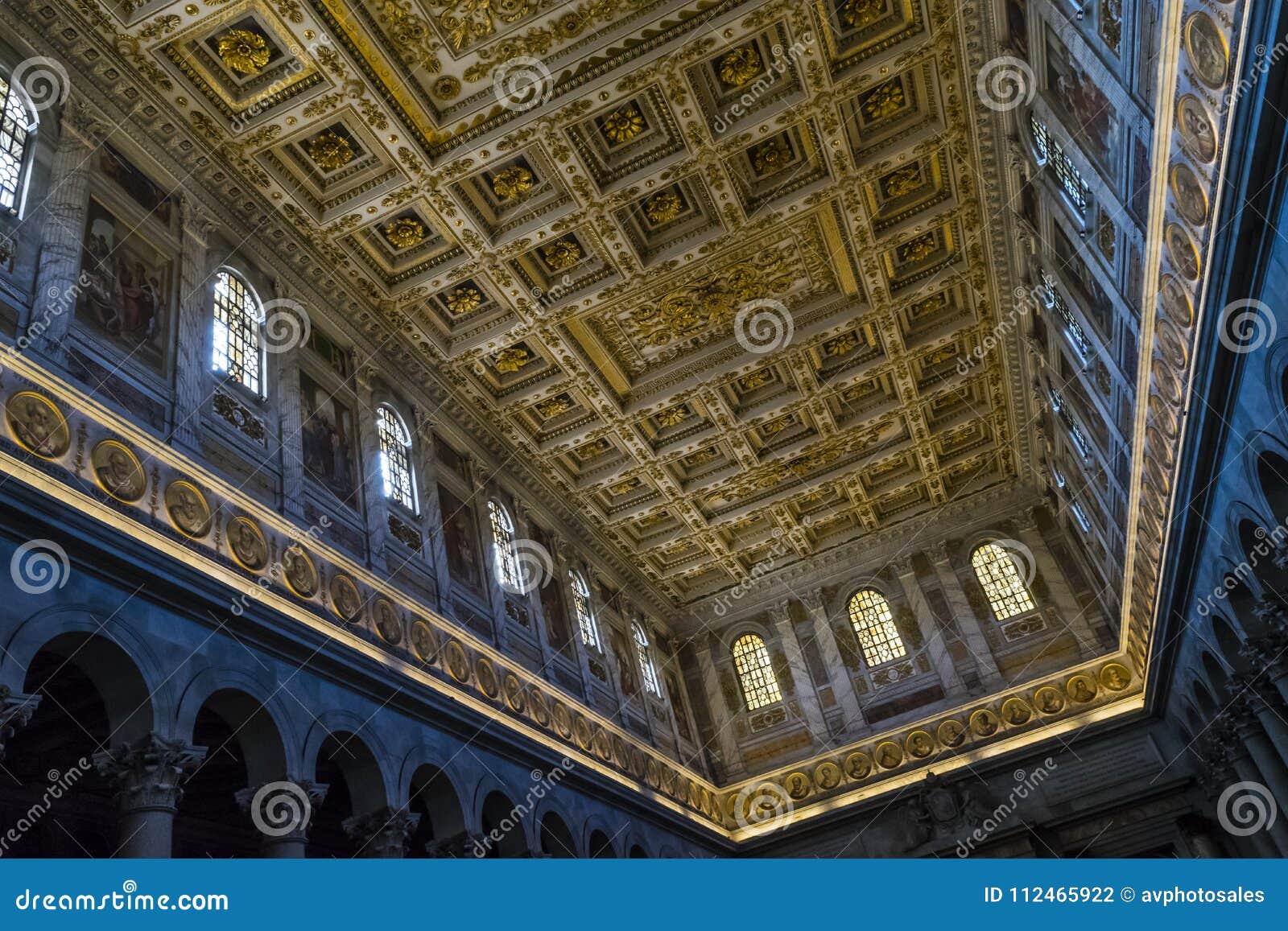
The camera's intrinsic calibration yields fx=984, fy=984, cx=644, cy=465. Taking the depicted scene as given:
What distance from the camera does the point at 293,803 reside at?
430 inches

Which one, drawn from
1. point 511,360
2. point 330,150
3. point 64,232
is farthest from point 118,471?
point 511,360

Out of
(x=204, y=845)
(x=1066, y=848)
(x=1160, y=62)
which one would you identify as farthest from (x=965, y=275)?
(x=204, y=845)

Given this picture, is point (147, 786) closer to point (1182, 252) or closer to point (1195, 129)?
point (1195, 129)

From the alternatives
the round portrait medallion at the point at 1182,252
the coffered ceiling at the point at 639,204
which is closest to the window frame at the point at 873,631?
the coffered ceiling at the point at 639,204

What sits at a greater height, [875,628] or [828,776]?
[875,628]

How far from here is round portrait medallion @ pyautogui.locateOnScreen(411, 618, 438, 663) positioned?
14977 mm

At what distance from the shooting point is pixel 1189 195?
32.9 feet

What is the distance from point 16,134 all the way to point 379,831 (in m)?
9.39

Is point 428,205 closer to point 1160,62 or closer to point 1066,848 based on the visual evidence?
point 1160,62

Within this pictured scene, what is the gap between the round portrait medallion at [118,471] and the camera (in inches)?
393

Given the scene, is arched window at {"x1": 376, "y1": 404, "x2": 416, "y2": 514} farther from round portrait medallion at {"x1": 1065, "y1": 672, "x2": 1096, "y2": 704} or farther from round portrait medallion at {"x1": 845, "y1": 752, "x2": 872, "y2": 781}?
round portrait medallion at {"x1": 1065, "y1": 672, "x2": 1096, "y2": 704}

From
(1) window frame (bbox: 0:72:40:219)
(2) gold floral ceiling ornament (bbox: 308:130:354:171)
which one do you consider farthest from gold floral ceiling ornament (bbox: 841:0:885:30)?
(1) window frame (bbox: 0:72:40:219)

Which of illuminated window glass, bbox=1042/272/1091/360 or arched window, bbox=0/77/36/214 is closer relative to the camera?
arched window, bbox=0/77/36/214

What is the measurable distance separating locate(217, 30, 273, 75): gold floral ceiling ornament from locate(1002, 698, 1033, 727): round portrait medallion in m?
22.3
